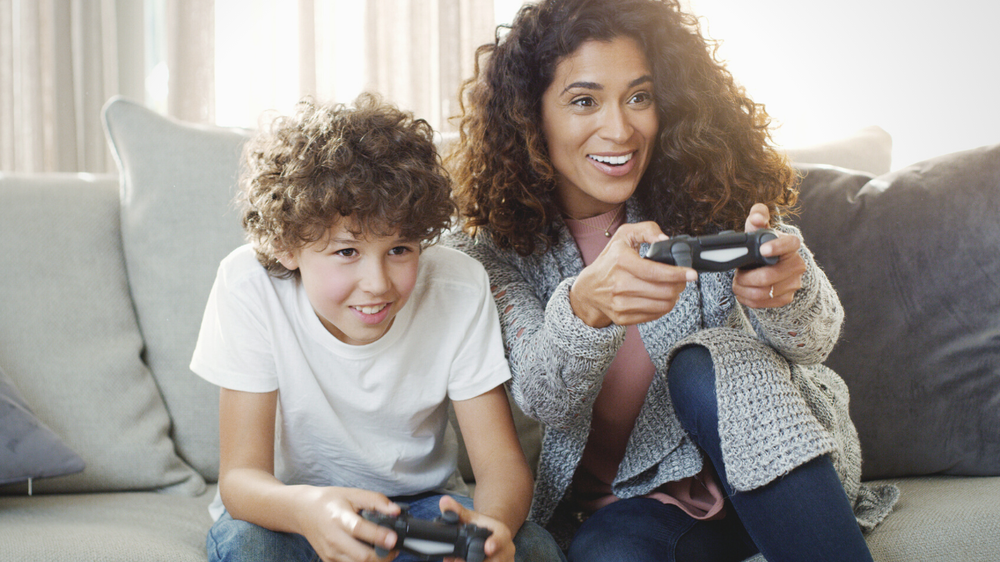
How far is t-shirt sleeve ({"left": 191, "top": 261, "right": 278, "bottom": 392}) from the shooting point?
907 mm

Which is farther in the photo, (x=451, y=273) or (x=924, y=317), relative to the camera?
(x=924, y=317)

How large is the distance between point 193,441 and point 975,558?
3.68ft

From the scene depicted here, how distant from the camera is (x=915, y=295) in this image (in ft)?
4.01

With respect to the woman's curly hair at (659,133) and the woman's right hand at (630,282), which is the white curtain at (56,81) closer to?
the woman's curly hair at (659,133)

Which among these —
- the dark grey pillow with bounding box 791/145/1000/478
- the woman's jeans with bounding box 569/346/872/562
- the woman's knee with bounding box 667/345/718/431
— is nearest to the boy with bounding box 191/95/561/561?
the woman's jeans with bounding box 569/346/872/562

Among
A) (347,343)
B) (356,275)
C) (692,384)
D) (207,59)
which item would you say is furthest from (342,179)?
(207,59)

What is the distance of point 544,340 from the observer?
0.91 meters

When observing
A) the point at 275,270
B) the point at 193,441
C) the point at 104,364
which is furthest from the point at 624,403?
the point at 104,364

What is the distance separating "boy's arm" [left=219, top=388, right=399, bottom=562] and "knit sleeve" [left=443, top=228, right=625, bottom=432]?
28cm

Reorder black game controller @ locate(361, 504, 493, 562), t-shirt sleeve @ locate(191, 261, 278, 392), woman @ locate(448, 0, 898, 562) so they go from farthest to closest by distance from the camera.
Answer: t-shirt sleeve @ locate(191, 261, 278, 392) < woman @ locate(448, 0, 898, 562) < black game controller @ locate(361, 504, 493, 562)

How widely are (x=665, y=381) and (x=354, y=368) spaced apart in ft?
1.34

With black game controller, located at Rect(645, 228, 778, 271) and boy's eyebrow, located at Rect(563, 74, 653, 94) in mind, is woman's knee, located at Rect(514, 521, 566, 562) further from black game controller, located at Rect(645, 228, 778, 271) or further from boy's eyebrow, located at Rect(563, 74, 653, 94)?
boy's eyebrow, located at Rect(563, 74, 653, 94)

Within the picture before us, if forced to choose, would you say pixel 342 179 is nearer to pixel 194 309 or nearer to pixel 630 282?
pixel 630 282

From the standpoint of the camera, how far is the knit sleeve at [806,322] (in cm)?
86
